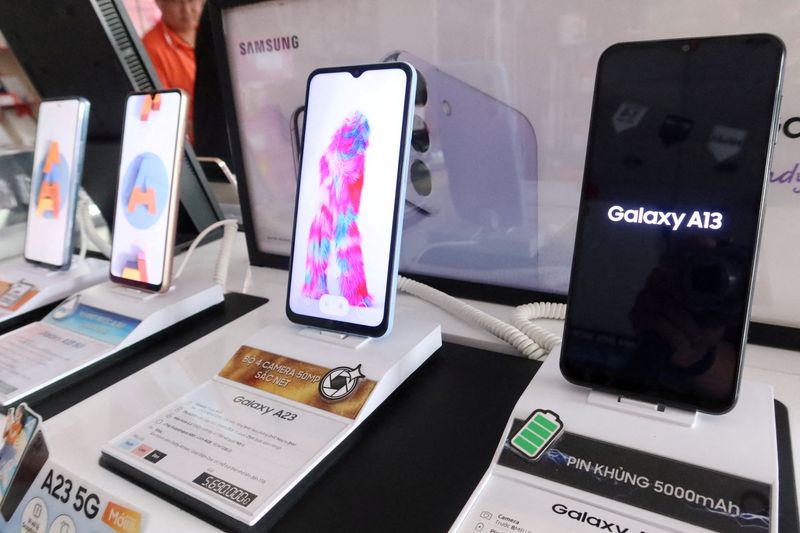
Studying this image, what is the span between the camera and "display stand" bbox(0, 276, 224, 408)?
556mm

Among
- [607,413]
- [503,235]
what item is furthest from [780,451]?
[503,235]

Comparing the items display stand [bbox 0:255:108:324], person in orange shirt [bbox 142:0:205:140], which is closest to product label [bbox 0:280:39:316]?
display stand [bbox 0:255:108:324]

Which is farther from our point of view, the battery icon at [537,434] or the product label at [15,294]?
the product label at [15,294]

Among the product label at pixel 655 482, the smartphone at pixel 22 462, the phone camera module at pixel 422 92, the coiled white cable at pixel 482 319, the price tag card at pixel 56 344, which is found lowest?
the smartphone at pixel 22 462

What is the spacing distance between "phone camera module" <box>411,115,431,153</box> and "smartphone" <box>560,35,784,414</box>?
285mm

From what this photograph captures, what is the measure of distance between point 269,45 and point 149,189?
25 cm

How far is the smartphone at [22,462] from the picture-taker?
1.49 ft

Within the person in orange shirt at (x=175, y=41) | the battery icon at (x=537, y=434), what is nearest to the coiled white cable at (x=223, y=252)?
the battery icon at (x=537, y=434)

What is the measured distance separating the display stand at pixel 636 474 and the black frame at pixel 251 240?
10.4 inches

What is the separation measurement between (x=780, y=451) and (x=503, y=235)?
0.35 meters

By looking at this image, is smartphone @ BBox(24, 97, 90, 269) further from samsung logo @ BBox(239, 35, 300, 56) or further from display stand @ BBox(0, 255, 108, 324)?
samsung logo @ BBox(239, 35, 300, 56)

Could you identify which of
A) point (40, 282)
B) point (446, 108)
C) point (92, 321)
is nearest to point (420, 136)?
point (446, 108)

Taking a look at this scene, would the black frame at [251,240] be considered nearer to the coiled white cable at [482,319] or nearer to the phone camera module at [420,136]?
the coiled white cable at [482,319]

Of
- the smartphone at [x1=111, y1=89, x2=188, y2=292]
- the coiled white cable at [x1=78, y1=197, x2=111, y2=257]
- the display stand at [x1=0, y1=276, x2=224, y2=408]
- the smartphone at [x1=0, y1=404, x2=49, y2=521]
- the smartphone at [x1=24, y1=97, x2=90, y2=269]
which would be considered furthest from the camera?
the coiled white cable at [x1=78, y1=197, x2=111, y2=257]
